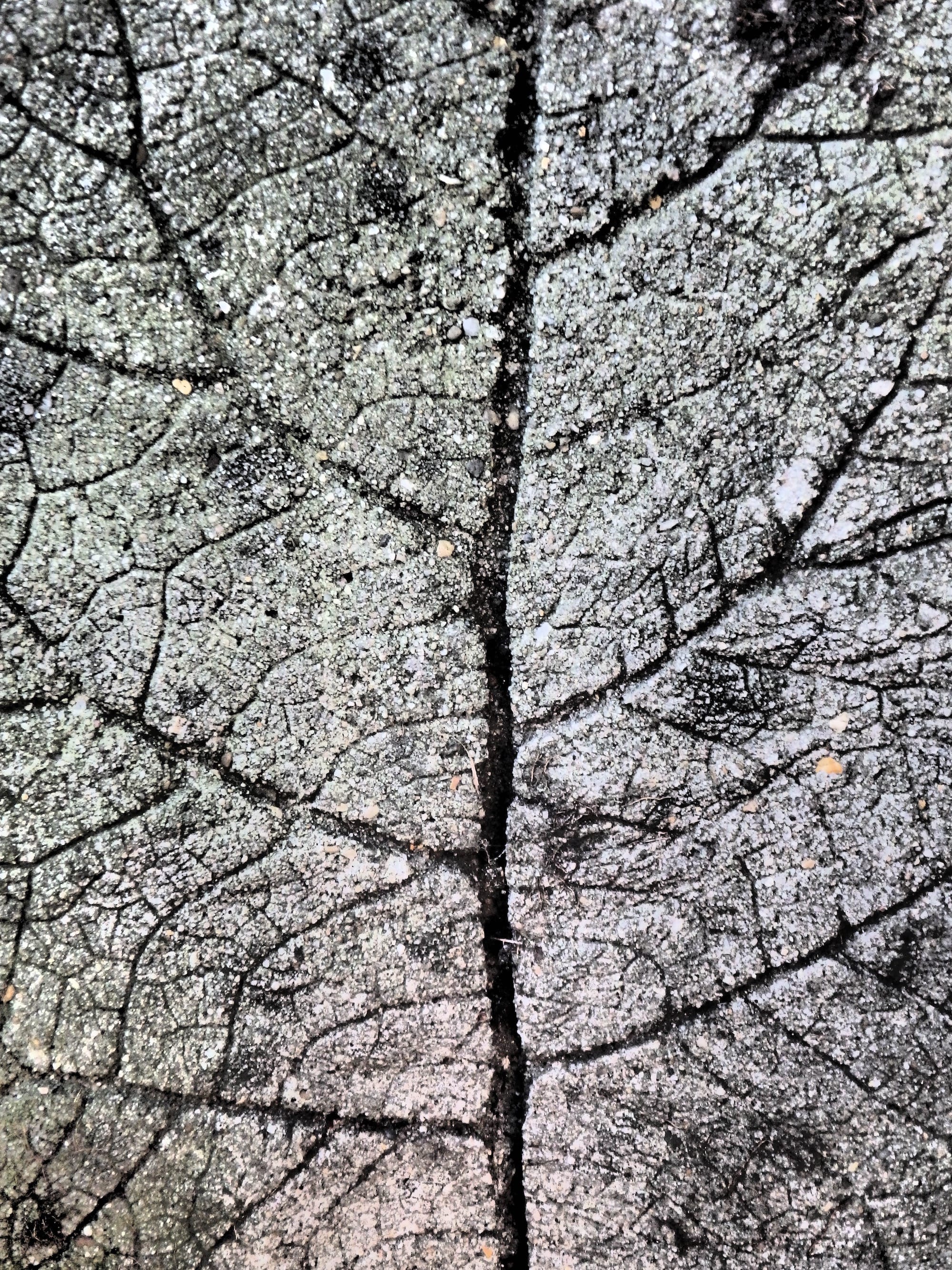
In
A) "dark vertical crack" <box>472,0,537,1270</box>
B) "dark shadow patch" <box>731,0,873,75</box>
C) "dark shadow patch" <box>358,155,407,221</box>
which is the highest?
"dark shadow patch" <box>731,0,873,75</box>

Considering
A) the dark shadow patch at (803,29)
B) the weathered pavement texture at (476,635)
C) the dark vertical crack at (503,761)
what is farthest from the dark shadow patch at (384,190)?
the dark shadow patch at (803,29)

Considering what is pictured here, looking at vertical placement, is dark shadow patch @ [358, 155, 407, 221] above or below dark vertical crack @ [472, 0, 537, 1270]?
above

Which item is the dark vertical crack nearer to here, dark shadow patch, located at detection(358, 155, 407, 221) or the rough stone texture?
the rough stone texture

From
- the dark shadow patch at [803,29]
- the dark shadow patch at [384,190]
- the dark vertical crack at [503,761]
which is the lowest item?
the dark vertical crack at [503,761]

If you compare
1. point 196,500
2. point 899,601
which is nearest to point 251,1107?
point 196,500

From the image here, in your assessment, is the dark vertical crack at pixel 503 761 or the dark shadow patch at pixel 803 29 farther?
the dark vertical crack at pixel 503 761

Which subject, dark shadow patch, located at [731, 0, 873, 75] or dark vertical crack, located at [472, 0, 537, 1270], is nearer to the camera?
dark shadow patch, located at [731, 0, 873, 75]

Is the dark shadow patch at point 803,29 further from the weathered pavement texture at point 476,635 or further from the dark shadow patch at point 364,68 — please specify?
the dark shadow patch at point 364,68

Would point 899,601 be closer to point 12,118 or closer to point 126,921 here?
point 126,921

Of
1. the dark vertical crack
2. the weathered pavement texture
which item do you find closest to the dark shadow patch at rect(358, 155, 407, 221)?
the weathered pavement texture
